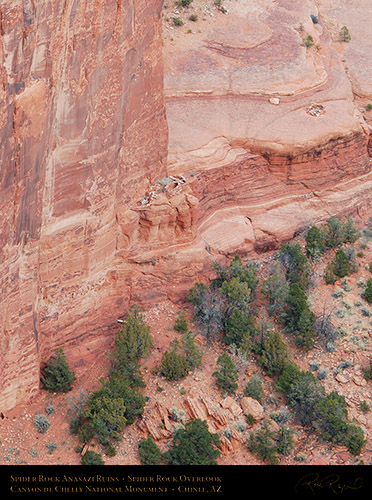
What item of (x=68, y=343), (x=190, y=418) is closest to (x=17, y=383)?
(x=68, y=343)

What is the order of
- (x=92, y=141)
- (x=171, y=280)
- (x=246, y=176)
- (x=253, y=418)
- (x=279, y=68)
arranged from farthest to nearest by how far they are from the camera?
(x=279, y=68) → (x=246, y=176) → (x=171, y=280) → (x=253, y=418) → (x=92, y=141)

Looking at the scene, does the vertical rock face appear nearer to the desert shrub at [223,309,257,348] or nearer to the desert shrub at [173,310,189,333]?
the desert shrub at [173,310,189,333]

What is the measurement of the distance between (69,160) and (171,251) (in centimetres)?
686

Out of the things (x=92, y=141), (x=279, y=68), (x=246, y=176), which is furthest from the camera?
(x=279, y=68)

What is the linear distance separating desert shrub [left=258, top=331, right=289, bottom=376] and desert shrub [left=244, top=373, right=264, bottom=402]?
1088mm

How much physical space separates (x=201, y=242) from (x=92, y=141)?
7689mm

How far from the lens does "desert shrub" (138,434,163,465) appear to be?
32312 millimetres

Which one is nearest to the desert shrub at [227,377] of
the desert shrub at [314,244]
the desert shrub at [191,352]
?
the desert shrub at [191,352]

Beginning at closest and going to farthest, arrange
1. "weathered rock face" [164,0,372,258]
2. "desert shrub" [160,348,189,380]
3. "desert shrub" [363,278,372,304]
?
1. "desert shrub" [160,348,189,380]
2. "desert shrub" [363,278,372,304]
3. "weathered rock face" [164,0,372,258]

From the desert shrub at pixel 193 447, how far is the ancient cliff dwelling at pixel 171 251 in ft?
0.24

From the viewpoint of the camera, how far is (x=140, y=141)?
35500 millimetres

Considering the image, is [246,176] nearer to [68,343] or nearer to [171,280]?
[171,280]

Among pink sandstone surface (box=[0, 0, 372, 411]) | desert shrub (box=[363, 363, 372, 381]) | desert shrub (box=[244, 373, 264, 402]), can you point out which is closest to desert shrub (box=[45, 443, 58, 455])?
pink sandstone surface (box=[0, 0, 372, 411])

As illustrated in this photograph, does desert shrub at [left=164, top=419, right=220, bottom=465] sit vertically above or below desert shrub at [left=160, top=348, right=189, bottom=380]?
below
